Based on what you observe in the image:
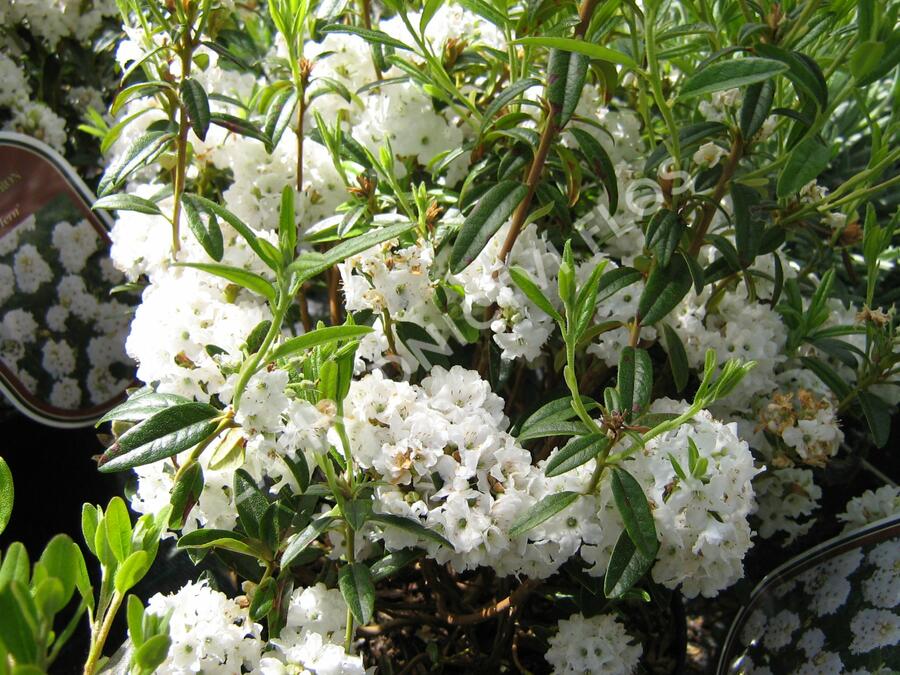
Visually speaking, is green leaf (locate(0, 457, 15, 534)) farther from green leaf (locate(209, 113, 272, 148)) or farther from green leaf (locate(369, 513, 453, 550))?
green leaf (locate(209, 113, 272, 148))

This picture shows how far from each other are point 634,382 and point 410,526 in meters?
0.33

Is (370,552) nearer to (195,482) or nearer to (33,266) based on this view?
(195,482)

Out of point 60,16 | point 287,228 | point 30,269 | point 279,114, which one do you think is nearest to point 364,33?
point 279,114

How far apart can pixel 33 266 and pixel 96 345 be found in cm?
19

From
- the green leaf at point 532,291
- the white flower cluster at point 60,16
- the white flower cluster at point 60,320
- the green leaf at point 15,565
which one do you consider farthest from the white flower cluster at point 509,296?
the white flower cluster at point 60,16

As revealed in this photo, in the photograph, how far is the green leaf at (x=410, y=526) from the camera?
0.86 metres

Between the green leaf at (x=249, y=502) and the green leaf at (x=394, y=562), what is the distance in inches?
6.0

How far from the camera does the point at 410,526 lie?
87cm

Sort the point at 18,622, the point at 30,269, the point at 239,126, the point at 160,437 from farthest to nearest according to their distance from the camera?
the point at 30,269
the point at 239,126
the point at 160,437
the point at 18,622

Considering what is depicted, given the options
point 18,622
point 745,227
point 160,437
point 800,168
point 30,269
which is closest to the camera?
point 18,622

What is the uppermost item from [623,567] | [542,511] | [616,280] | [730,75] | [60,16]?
[60,16]

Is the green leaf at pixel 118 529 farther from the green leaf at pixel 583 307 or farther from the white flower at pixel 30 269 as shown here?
the white flower at pixel 30 269

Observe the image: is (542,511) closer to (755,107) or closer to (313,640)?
(313,640)

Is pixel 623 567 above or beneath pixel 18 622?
beneath
